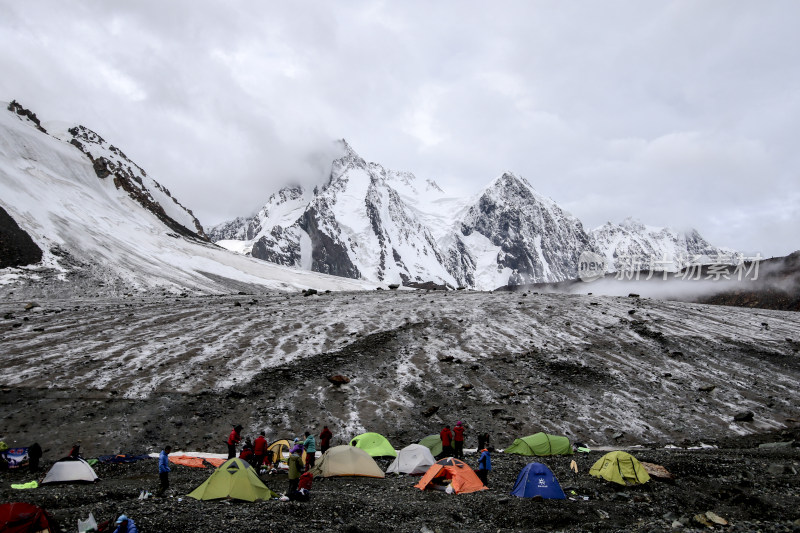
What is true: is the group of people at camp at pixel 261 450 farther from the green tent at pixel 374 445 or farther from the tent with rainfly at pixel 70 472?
the tent with rainfly at pixel 70 472

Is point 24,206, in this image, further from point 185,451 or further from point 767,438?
point 767,438

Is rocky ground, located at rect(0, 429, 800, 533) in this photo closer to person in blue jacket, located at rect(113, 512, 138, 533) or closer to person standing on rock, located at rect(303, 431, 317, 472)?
person standing on rock, located at rect(303, 431, 317, 472)

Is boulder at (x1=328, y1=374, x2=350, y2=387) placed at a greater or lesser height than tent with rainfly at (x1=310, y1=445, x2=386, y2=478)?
greater

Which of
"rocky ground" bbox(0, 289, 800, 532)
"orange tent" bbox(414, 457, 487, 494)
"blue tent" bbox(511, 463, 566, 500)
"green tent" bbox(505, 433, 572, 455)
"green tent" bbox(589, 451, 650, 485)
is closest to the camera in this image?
"rocky ground" bbox(0, 289, 800, 532)

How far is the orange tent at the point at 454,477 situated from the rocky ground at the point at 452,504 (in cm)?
52

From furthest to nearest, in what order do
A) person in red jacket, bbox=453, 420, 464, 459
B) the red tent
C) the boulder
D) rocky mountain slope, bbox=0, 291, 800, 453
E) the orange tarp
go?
the boulder, rocky mountain slope, bbox=0, 291, 800, 453, person in red jacket, bbox=453, 420, 464, 459, the orange tarp, the red tent

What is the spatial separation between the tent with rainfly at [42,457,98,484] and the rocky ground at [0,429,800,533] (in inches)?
20.4

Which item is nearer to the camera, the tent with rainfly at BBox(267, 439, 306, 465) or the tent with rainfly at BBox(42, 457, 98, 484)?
the tent with rainfly at BBox(42, 457, 98, 484)

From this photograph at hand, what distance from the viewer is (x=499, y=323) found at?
4416 centimetres

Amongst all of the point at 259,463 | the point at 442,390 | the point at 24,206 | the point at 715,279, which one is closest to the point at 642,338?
the point at 442,390

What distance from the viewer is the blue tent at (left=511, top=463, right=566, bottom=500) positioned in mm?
17031

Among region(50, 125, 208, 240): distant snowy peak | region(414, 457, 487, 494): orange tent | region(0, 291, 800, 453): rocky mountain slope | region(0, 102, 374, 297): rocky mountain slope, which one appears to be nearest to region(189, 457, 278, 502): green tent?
region(414, 457, 487, 494): orange tent

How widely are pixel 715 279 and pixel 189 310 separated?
10227 centimetres

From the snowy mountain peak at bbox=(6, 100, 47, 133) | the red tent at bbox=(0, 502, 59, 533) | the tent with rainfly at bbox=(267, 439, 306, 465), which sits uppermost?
the snowy mountain peak at bbox=(6, 100, 47, 133)
